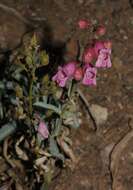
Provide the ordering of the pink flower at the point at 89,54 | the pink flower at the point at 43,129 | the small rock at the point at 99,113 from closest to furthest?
the pink flower at the point at 89,54, the pink flower at the point at 43,129, the small rock at the point at 99,113

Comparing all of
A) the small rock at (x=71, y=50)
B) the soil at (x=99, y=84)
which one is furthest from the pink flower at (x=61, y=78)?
the small rock at (x=71, y=50)

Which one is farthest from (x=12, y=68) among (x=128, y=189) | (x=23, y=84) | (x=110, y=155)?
(x=128, y=189)

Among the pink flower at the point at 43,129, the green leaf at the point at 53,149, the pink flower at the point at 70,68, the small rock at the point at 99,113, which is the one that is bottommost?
the green leaf at the point at 53,149

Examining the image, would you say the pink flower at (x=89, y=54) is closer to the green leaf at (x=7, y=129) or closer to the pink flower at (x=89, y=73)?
the pink flower at (x=89, y=73)

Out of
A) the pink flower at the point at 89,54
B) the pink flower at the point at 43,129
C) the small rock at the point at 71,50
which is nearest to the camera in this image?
the pink flower at the point at 89,54

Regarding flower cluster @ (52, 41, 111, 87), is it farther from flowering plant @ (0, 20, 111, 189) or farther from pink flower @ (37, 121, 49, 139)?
pink flower @ (37, 121, 49, 139)

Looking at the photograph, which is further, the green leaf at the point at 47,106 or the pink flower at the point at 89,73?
the green leaf at the point at 47,106

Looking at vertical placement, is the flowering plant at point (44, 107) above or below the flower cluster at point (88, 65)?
below
